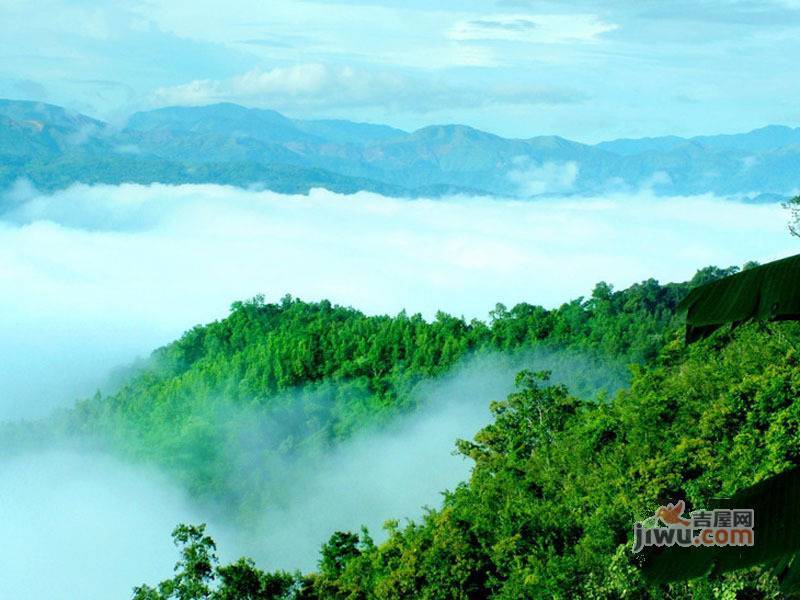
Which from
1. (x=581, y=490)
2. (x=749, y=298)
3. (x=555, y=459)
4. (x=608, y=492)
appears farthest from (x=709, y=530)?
(x=555, y=459)

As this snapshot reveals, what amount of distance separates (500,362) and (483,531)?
129 feet

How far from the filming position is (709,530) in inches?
313

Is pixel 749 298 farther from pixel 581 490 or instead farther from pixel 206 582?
pixel 581 490

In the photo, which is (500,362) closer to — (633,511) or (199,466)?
(199,466)

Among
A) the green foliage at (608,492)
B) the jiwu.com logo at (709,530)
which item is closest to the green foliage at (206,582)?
the green foliage at (608,492)

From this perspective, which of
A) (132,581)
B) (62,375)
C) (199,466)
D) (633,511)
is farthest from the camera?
(62,375)

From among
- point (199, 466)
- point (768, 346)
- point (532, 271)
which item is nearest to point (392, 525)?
point (768, 346)

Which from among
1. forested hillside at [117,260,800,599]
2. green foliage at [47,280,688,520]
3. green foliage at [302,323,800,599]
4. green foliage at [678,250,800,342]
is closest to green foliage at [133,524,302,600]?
forested hillside at [117,260,800,599]

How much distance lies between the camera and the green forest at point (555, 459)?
15516 mm

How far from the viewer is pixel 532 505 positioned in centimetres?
1861

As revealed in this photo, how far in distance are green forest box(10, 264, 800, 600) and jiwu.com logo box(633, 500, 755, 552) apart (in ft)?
1.51

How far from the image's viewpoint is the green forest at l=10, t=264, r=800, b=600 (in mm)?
15516

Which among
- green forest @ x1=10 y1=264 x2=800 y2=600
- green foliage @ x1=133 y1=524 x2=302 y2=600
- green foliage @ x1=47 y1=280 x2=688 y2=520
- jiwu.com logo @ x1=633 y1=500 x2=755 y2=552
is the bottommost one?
jiwu.com logo @ x1=633 y1=500 x2=755 y2=552

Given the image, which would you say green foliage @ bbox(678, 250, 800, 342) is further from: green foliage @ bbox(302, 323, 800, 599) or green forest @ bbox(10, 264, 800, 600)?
green foliage @ bbox(302, 323, 800, 599)
